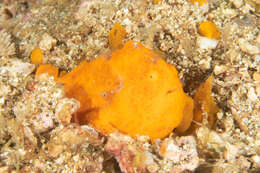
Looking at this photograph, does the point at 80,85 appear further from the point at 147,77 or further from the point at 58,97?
the point at 147,77

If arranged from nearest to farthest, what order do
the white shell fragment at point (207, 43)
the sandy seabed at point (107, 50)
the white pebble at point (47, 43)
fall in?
the sandy seabed at point (107, 50)
the white shell fragment at point (207, 43)
the white pebble at point (47, 43)

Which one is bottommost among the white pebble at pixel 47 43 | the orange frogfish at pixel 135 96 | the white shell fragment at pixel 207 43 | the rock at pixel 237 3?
the orange frogfish at pixel 135 96

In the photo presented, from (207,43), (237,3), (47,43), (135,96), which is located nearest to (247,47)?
(207,43)

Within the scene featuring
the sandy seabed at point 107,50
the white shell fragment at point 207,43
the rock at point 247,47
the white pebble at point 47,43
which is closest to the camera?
the sandy seabed at point 107,50

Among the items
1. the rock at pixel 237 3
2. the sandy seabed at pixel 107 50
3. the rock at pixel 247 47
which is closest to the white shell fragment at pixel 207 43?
the sandy seabed at pixel 107 50

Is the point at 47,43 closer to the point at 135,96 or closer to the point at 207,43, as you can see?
the point at 135,96

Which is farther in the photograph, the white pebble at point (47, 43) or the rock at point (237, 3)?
the rock at point (237, 3)

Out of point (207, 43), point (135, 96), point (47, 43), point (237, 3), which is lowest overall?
point (135, 96)

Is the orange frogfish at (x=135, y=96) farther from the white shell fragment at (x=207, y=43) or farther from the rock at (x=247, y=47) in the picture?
the rock at (x=247, y=47)

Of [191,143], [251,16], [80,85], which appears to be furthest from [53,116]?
[251,16]

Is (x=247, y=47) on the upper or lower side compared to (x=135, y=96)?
upper
